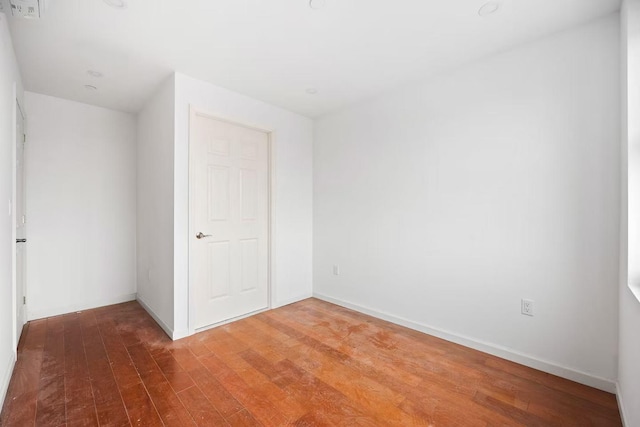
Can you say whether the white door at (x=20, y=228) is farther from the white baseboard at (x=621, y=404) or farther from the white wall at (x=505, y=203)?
the white baseboard at (x=621, y=404)

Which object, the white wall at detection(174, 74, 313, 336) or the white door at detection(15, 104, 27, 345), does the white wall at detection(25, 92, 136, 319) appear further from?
the white wall at detection(174, 74, 313, 336)

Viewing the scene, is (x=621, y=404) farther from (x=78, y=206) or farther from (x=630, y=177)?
(x=78, y=206)

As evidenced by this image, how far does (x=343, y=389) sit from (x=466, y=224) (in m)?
1.70

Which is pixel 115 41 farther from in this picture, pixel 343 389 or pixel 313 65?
pixel 343 389

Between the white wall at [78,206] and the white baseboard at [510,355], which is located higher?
the white wall at [78,206]

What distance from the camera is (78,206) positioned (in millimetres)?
3461

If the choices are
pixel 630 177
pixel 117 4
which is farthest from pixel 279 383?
pixel 117 4

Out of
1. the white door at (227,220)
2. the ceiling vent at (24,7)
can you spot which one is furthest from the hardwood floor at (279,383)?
the ceiling vent at (24,7)

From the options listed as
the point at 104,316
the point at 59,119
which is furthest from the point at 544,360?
the point at 59,119

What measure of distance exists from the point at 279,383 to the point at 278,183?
7.40 feet

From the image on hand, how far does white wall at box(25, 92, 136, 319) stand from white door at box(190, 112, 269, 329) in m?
1.58

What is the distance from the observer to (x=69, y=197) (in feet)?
11.2

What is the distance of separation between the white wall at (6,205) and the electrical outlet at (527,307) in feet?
11.8

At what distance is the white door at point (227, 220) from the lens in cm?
291
